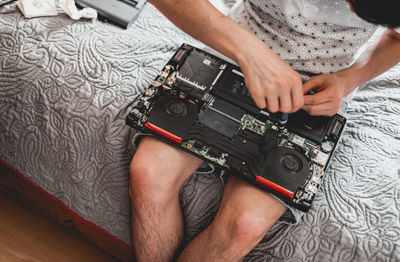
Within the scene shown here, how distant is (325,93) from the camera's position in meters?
0.90

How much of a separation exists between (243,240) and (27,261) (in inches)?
27.6

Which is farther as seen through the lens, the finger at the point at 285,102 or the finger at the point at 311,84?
the finger at the point at 311,84

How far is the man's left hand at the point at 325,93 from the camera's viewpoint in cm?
90

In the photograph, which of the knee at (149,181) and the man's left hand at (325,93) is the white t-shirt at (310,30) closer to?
the man's left hand at (325,93)

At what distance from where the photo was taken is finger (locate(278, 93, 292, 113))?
0.79 meters

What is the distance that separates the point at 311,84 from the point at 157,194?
1.66ft

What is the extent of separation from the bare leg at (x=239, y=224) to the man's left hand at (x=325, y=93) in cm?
27

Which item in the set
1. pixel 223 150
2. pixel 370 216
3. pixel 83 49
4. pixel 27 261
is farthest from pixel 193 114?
pixel 27 261

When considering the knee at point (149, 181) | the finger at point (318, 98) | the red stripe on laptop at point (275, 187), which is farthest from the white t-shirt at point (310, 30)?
the knee at point (149, 181)

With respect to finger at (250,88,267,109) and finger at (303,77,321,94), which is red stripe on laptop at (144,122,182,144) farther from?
finger at (303,77,321,94)

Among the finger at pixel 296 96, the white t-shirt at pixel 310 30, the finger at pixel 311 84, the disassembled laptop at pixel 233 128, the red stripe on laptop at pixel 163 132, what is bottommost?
the red stripe on laptop at pixel 163 132

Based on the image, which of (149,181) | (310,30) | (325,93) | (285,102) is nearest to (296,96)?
(285,102)

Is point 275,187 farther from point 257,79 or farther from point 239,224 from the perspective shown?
point 257,79

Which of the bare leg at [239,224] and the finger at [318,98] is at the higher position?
the finger at [318,98]
